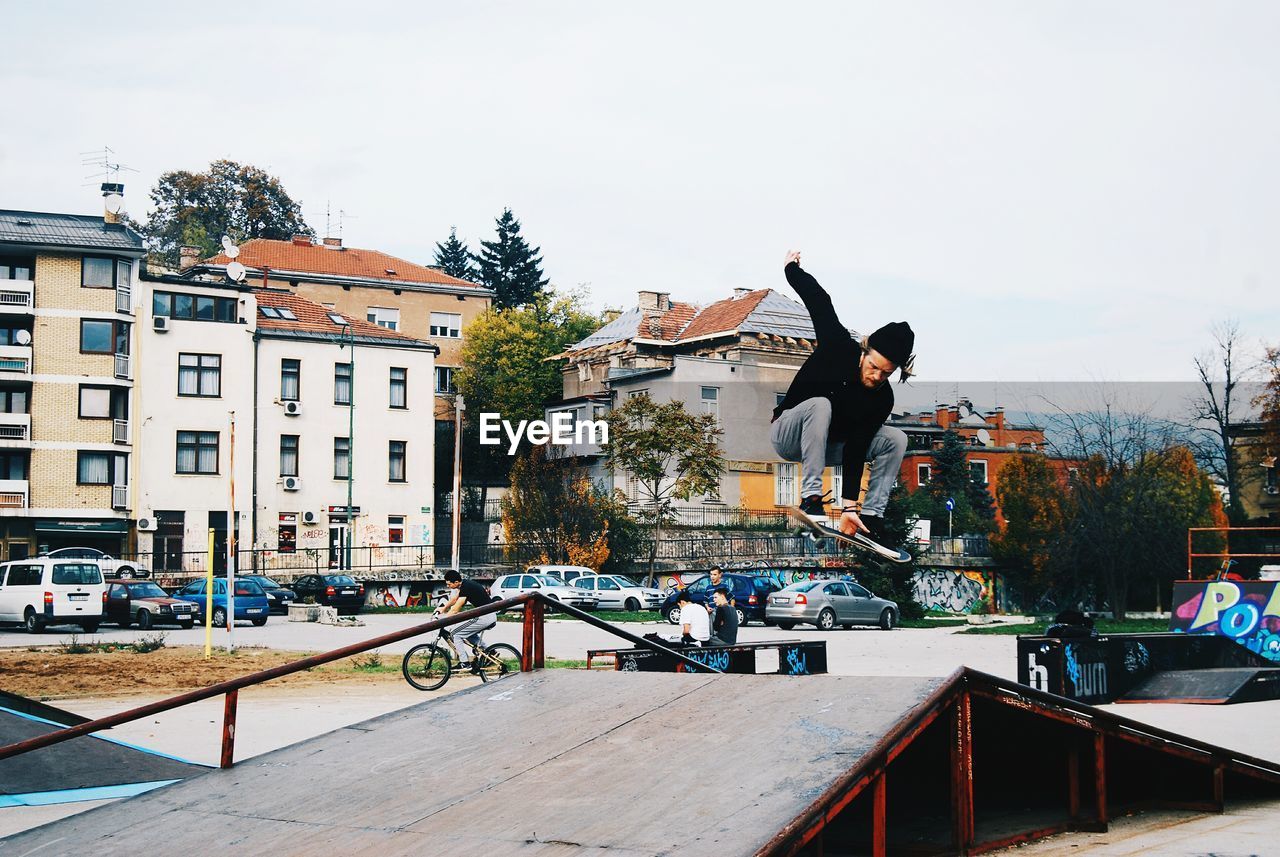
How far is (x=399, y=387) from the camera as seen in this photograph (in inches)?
2185

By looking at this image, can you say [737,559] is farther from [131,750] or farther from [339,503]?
[131,750]

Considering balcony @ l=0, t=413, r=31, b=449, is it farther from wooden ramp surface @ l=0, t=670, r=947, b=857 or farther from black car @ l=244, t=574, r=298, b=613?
wooden ramp surface @ l=0, t=670, r=947, b=857

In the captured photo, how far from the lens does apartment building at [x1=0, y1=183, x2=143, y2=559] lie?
154ft

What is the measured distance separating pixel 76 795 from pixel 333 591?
3054cm

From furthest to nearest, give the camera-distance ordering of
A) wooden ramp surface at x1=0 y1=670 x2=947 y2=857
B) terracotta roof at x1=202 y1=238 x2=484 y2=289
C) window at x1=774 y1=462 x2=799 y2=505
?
terracotta roof at x1=202 y1=238 x2=484 y2=289 → window at x1=774 y1=462 x2=799 y2=505 → wooden ramp surface at x1=0 y1=670 x2=947 y2=857

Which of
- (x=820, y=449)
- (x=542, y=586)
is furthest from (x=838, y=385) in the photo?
(x=542, y=586)

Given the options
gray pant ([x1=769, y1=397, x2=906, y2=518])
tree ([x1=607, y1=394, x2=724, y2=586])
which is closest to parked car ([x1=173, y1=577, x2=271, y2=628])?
tree ([x1=607, y1=394, x2=724, y2=586])

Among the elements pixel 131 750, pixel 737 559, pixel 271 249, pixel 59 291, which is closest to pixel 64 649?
pixel 131 750

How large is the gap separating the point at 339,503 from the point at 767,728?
Result: 1892 inches

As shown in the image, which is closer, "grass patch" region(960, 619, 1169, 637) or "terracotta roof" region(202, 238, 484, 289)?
"grass patch" region(960, 619, 1169, 637)

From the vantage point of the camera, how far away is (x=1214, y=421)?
63125mm

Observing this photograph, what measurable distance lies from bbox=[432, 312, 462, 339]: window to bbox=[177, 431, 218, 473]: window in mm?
25316

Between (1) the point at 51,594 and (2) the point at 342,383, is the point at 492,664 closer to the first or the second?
(1) the point at 51,594

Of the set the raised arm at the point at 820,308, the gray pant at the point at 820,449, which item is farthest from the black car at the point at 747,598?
the raised arm at the point at 820,308
